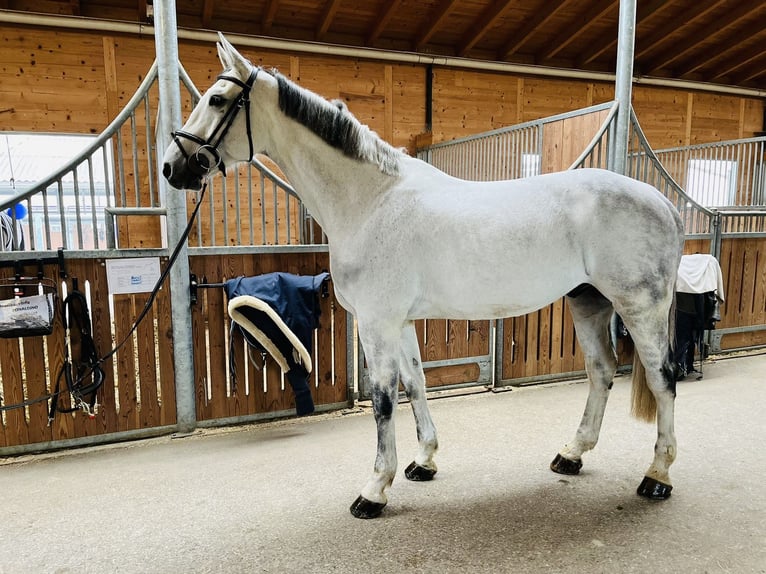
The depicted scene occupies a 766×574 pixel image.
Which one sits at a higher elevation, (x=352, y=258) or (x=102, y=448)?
(x=352, y=258)

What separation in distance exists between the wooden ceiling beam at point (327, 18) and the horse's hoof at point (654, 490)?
5.58 m

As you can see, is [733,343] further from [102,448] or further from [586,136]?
[102,448]

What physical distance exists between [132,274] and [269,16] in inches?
170

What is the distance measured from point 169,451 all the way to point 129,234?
3710 mm

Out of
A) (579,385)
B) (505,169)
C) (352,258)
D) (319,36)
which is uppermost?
(319,36)

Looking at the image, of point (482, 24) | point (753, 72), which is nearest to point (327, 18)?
point (482, 24)

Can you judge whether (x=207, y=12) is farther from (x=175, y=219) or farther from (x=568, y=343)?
(x=568, y=343)

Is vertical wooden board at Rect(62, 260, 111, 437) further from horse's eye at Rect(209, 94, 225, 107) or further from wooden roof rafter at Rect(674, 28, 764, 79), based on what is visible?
wooden roof rafter at Rect(674, 28, 764, 79)

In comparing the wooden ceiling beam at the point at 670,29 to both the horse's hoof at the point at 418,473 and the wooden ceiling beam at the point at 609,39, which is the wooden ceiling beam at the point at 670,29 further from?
the horse's hoof at the point at 418,473

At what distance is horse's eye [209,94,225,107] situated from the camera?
5.49 ft

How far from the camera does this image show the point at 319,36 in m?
6.03

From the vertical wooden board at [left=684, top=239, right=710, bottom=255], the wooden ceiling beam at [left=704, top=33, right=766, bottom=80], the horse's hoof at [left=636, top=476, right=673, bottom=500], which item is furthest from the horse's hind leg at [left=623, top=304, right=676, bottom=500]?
the wooden ceiling beam at [left=704, top=33, right=766, bottom=80]

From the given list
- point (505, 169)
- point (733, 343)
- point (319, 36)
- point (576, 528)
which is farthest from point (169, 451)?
point (319, 36)

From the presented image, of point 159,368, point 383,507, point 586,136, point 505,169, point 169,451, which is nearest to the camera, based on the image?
point 383,507
